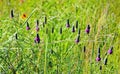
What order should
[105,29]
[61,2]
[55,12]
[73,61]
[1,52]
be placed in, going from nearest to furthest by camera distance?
[1,52] < [73,61] < [105,29] < [55,12] < [61,2]

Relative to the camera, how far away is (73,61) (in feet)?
8.77

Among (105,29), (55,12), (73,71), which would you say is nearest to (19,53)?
(73,71)

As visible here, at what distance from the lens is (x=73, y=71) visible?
100.0 inches

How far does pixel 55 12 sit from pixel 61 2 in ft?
1.32

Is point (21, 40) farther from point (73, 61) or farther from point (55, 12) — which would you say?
point (55, 12)

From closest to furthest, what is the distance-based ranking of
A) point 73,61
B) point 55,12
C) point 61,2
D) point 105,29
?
point 73,61, point 105,29, point 55,12, point 61,2

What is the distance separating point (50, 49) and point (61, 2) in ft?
6.02

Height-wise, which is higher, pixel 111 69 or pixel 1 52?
pixel 1 52

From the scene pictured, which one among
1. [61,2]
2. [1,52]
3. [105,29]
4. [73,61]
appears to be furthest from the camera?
→ [61,2]

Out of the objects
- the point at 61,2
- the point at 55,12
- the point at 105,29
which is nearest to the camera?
the point at 105,29

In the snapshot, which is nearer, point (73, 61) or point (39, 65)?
point (39, 65)

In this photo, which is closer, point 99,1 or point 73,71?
point 73,71

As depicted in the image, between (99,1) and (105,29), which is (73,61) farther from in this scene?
(99,1)

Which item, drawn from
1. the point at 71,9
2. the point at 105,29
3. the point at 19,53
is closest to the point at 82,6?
the point at 71,9
